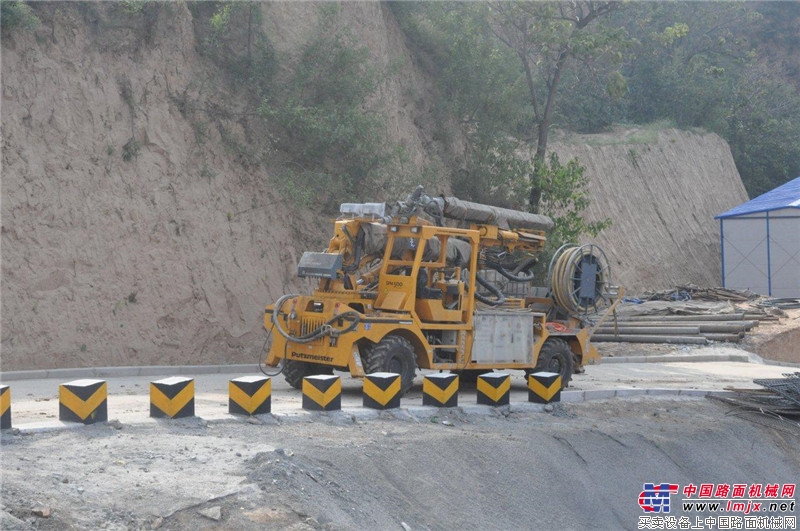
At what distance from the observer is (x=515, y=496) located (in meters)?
10.0

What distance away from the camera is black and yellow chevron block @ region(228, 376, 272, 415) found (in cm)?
1066

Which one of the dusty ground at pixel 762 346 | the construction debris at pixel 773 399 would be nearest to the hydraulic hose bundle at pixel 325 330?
the construction debris at pixel 773 399

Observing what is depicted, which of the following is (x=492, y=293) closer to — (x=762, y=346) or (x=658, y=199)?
(x=762, y=346)

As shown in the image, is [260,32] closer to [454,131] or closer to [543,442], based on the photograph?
[454,131]

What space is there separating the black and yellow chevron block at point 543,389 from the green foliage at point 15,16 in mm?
12478

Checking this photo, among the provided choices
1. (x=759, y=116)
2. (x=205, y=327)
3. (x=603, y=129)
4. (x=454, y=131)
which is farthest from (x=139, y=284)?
(x=759, y=116)

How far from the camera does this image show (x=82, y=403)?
9461 millimetres

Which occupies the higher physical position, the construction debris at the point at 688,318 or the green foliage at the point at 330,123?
the green foliage at the point at 330,123

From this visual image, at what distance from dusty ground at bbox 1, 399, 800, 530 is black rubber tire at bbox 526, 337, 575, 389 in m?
2.15

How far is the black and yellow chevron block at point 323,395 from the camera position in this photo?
11.3 meters

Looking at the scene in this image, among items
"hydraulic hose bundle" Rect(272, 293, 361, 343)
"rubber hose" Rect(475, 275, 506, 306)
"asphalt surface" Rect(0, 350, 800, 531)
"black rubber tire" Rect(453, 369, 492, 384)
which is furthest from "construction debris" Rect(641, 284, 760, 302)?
"hydraulic hose bundle" Rect(272, 293, 361, 343)

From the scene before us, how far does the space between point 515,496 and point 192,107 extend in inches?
552

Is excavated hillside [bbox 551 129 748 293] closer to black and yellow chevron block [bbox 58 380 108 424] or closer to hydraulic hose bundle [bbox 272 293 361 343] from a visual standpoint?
hydraulic hose bundle [bbox 272 293 361 343]

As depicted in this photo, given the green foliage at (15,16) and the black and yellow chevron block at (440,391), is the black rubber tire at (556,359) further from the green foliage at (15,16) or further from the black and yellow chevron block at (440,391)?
the green foliage at (15,16)
